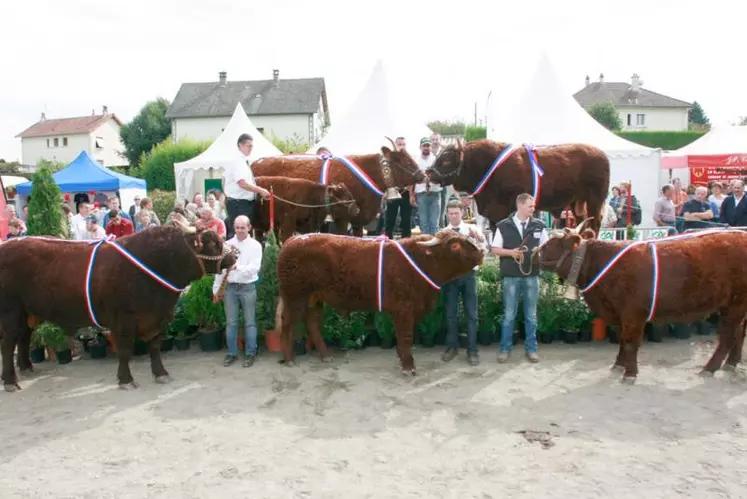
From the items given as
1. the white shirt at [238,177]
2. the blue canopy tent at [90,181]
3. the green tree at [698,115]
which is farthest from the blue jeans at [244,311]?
the green tree at [698,115]

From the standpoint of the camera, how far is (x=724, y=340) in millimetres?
6312

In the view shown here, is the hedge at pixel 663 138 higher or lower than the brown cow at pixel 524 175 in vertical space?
higher

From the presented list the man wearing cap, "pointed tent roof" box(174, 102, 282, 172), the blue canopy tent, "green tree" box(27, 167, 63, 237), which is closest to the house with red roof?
the blue canopy tent

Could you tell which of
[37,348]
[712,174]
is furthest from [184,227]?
[712,174]

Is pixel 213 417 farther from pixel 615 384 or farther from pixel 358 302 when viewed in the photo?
pixel 615 384

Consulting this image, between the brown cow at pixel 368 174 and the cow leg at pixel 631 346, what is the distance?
10.6ft

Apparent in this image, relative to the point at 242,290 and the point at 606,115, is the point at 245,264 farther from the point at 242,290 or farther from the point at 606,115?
the point at 606,115

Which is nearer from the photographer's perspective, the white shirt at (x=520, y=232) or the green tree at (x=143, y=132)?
the white shirt at (x=520, y=232)

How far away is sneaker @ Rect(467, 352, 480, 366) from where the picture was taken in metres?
6.84

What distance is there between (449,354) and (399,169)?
2582 millimetres

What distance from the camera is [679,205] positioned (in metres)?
11.6

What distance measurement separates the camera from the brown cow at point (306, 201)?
769 centimetres

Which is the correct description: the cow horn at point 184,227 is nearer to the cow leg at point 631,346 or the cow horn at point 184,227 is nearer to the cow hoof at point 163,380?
the cow hoof at point 163,380

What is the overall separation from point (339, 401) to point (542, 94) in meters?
12.4
